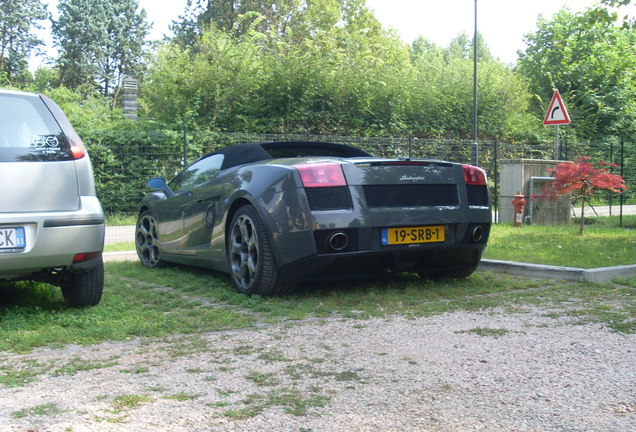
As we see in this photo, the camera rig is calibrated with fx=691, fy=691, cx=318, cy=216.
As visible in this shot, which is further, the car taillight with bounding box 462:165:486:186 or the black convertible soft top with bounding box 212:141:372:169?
the black convertible soft top with bounding box 212:141:372:169

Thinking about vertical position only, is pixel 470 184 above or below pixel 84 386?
above

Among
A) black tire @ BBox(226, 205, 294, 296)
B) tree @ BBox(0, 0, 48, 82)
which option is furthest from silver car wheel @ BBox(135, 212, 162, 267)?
tree @ BBox(0, 0, 48, 82)

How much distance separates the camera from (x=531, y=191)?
44.8 feet

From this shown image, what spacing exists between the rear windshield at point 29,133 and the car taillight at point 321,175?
5.69 feet

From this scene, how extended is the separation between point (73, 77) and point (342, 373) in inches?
2087

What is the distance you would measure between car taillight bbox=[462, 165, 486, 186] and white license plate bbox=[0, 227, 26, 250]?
363cm

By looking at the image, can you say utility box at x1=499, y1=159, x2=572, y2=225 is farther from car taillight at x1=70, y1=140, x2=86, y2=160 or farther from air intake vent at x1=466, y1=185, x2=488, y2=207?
car taillight at x1=70, y1=140, x2=86, y2=160

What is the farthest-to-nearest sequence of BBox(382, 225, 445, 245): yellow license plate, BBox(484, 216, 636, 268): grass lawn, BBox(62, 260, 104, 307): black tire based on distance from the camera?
BBox(484, 216, 636, 268): grass lawn < BBox(382, 225, 445, 245): yellow license plate < BBox(62, 260, 104, 307): black tire

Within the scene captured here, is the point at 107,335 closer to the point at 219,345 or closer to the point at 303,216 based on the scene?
the point at 219,345

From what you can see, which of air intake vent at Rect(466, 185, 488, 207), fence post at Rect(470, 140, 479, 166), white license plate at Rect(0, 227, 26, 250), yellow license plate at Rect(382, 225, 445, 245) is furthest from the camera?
fence post at Rect(470, 140, 479, 166)

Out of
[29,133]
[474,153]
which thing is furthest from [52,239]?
[474,153]

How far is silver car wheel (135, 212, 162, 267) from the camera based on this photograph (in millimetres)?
7766

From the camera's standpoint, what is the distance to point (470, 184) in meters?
6.12

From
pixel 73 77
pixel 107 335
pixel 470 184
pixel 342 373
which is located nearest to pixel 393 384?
pixel 342 373
